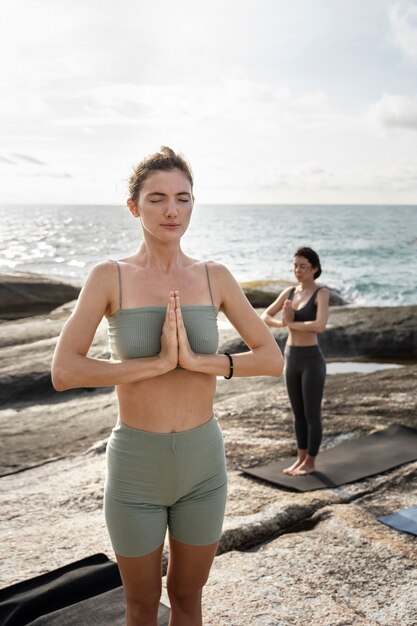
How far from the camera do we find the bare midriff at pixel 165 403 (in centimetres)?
249

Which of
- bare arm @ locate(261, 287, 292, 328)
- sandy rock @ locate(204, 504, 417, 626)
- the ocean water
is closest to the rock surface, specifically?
bare arm @ locate(261, 287, 292, 328)

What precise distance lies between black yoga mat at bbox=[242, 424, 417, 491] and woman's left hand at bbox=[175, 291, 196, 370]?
3.98m

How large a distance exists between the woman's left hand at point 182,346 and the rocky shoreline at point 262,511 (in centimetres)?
200

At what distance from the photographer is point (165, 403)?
2500 millimetres

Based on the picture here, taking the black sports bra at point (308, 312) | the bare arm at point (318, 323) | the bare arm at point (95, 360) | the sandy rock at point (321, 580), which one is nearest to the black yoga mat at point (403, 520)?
the sandy rock at point (321, 580)

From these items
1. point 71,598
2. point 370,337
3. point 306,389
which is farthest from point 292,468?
point 370,337

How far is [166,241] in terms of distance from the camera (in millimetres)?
2564

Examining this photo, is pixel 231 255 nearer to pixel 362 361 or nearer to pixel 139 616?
pixel 362 361

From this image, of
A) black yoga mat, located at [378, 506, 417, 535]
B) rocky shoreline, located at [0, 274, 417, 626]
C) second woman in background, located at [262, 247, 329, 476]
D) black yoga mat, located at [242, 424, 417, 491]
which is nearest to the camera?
rocky shoreline, located at [0, 274, 417, 626]

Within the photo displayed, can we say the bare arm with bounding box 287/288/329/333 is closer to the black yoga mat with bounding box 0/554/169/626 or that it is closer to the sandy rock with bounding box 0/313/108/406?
the black yoga mat with bounding box 0/554/169/626

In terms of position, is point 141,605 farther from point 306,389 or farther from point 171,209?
point 306,389

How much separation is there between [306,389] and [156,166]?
435cm

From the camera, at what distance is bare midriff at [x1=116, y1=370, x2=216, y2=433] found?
8.17ft

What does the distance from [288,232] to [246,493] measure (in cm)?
7476
